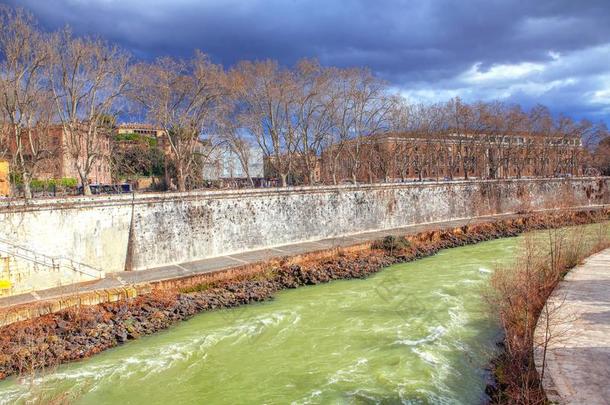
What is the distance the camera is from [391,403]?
8.40 metres

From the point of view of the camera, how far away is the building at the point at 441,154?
137 ft

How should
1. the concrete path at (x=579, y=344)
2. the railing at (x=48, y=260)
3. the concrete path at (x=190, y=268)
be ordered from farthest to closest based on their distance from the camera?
the railing at (x=48, y=260)
the concrete path at (x=190, y=268)
the concrete path at (x=579, y=344)

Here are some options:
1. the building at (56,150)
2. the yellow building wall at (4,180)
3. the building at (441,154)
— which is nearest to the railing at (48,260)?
the building at (56,150)

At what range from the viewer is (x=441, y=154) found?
156ft

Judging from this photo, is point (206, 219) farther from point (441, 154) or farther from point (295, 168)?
point (441, 154)

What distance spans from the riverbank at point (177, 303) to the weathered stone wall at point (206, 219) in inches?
136

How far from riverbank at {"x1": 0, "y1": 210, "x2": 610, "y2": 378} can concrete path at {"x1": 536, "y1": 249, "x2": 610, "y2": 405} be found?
2.10 meters

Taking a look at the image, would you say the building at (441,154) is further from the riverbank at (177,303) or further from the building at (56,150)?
the building at (56,150)

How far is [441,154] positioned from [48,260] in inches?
1560

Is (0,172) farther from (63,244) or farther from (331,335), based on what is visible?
(331,335)

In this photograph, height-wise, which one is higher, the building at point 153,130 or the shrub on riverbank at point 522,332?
the building at point 153,130

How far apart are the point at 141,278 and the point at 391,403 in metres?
11.4

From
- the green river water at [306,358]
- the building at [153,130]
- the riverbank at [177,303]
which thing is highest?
the building at [153,130]

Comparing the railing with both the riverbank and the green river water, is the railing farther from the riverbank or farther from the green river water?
the green river water
